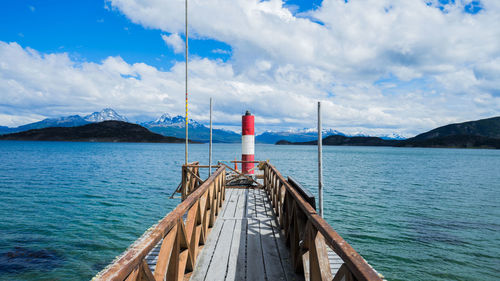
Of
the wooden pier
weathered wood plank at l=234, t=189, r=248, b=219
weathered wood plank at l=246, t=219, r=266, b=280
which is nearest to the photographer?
the wooden pier

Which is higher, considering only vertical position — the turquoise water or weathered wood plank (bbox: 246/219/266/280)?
weathered wood plank (bbox: 246/219/266/280)

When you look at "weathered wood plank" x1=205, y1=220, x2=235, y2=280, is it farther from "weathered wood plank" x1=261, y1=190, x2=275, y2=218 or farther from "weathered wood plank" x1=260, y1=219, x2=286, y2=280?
"weathered wood plank" x1=261, y1=190, x2=275, y2=218

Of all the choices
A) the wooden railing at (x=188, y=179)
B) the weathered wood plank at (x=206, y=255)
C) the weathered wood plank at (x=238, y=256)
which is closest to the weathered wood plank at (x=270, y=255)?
the weathered wood plank at (x=238, y=256)

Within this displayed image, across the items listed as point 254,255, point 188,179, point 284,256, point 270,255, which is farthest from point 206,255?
point 188,179

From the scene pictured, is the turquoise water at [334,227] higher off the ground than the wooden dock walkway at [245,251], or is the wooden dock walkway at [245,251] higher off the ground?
the wooden dock walkway at [245,251]

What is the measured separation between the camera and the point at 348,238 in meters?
11.3

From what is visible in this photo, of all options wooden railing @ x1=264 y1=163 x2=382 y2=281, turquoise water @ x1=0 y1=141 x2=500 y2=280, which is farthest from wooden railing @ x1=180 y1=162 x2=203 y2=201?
wooden railing @ x1=264 y1=163 x2=382 y2=281

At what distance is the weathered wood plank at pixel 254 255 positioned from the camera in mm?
4410

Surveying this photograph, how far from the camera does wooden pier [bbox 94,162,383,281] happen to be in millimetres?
2369

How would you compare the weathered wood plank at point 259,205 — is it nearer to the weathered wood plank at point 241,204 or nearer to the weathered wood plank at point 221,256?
the weathered wood plank at point 241,204

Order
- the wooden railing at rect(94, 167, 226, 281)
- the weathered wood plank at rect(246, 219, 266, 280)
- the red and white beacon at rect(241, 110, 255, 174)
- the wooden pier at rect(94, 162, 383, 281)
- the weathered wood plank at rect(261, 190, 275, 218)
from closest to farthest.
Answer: the wooden railing at rect(94, 167, 226, 281) < the wooden pier at rect(94, 162, 383, 281) < the weathered wood plank at rect(246, 219, 266, 280) < the weathered wood plank at rect(261, 190, 275, 218) < the red and white beacon at rect(241, 110, 255, 174)

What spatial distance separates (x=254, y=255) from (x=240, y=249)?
1.32 feet

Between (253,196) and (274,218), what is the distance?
11.3 feet

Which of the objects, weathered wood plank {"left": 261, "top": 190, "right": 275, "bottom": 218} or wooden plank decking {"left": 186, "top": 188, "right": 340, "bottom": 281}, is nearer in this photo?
wooden plank decking {"left": 186, "top": 188, "right": 340, "bottom": 281}
